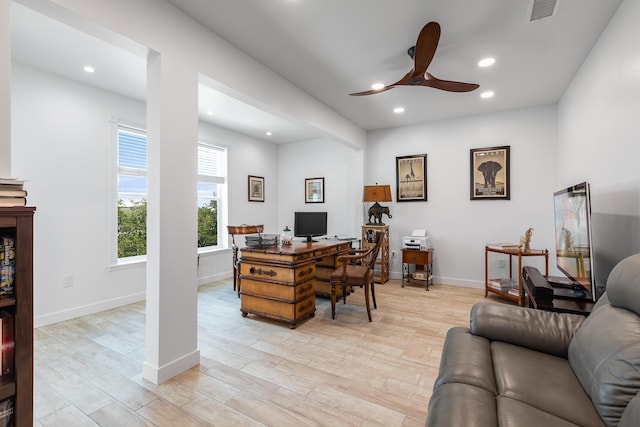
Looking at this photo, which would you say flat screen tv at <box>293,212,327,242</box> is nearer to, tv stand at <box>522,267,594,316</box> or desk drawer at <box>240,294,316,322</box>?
desk drawer at <box>240,294,316,322</box>

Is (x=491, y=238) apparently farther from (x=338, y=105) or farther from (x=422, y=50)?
(x=422, y=50)

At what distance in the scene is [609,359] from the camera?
1.18 meters

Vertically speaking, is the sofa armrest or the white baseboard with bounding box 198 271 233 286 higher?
the sofa armrest

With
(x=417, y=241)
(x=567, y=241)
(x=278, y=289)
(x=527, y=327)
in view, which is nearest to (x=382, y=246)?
(x=417, y=241)

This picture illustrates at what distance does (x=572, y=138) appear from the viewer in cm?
347

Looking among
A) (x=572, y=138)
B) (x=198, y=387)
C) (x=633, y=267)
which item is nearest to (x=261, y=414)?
(x=198, y=387)

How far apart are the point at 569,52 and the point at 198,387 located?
4294 mm

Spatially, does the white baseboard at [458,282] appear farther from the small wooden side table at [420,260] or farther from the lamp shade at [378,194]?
the lamp shade at [378,194]

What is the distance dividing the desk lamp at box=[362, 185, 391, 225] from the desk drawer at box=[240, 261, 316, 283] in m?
2.06

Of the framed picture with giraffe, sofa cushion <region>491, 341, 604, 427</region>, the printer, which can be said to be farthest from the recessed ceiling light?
sofa cushion <region>491, 341, 604, 427</region>

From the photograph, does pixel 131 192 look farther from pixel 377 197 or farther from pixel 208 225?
pixel 377 197

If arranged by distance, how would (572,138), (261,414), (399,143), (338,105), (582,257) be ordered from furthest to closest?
(399,143) < (338,105) < (572,138) < (582,257) < (261,414)

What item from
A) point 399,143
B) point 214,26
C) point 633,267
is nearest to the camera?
point 633,267

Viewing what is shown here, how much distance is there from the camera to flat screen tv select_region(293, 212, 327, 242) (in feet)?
14.3
